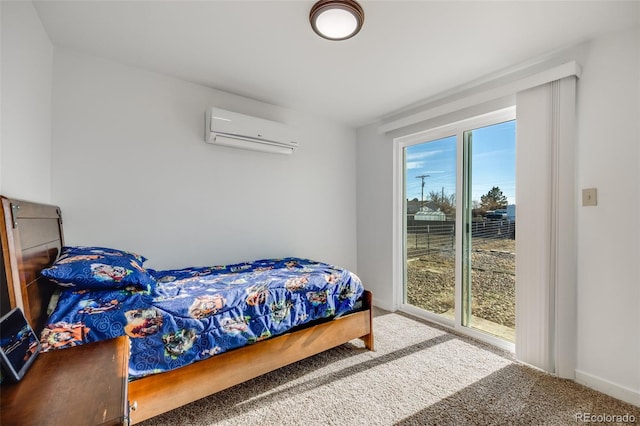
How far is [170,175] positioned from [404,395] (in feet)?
8.58

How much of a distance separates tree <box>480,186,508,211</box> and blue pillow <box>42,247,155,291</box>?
2.89m

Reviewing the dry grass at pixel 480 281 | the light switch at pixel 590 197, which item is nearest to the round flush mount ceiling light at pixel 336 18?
the light switch at pixel 590 197

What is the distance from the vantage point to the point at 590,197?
1.94m

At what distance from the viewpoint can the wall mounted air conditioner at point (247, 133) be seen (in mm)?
2637

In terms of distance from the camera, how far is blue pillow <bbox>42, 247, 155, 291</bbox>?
1443 millimetres

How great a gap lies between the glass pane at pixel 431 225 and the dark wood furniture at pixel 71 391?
9.49 ft

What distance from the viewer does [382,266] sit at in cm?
358

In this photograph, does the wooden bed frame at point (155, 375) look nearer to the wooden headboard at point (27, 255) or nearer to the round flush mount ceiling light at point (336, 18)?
the wooden headboard at point (27, 255)

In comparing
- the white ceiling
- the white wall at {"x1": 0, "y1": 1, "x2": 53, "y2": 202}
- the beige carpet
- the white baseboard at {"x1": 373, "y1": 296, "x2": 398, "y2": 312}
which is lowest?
the beige carpet

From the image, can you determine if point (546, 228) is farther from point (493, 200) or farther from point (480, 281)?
point (480, 281)

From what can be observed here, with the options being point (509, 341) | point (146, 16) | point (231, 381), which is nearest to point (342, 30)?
point (146, 16)

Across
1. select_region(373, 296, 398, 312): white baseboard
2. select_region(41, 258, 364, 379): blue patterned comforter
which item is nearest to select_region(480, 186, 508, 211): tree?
select_region(41, 258, 364, 379): blue patterned comforter

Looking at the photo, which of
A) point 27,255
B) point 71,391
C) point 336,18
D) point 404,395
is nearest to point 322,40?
point 336,18

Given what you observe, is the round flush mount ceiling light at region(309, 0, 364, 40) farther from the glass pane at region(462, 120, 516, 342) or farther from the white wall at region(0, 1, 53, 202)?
the glass pane at region(462, 120, 516, 342)
